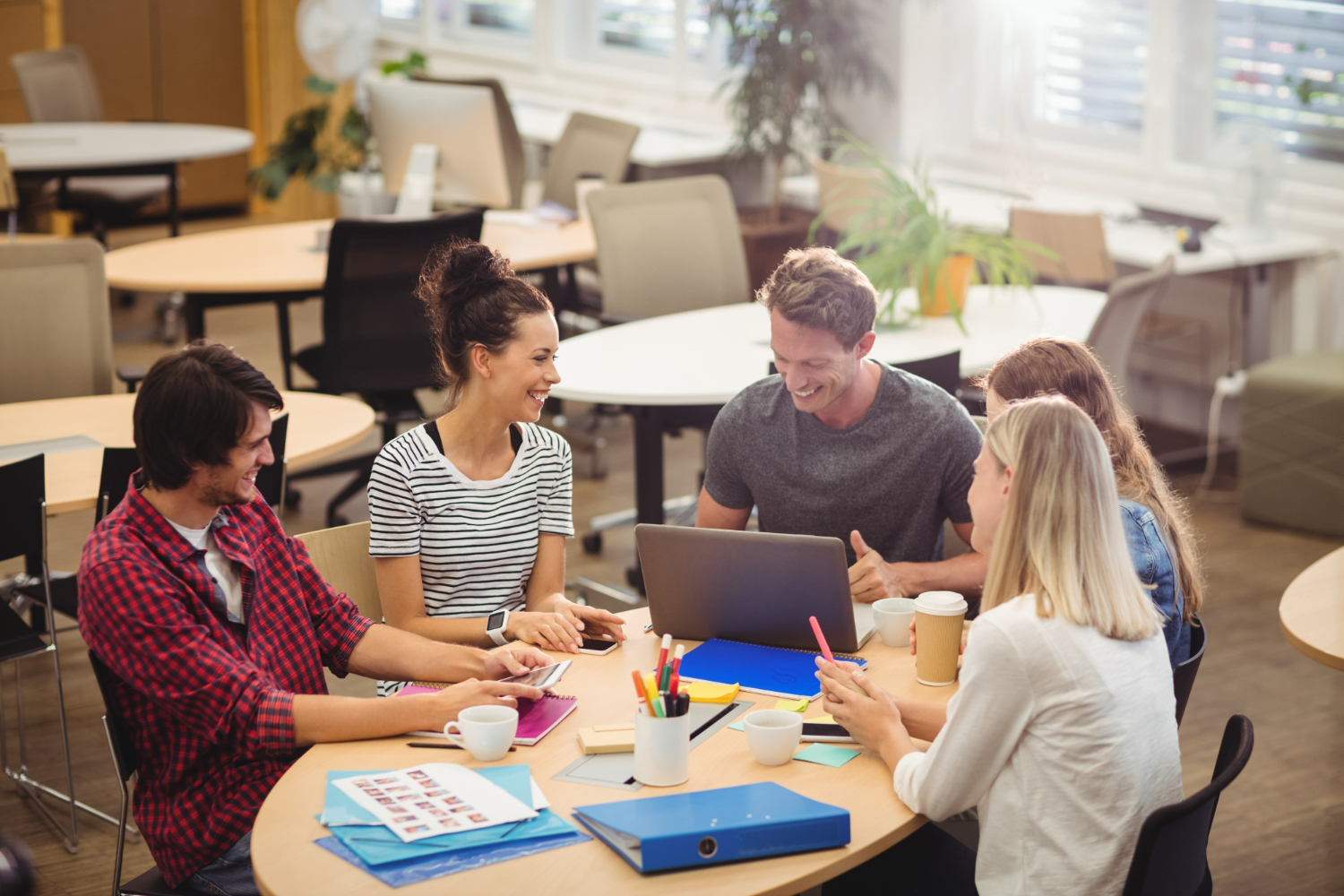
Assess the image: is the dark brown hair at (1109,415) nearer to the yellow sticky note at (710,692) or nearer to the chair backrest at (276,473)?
the yellow sticky note at (710,692)

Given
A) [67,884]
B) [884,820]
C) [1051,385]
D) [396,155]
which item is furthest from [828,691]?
[396,155]

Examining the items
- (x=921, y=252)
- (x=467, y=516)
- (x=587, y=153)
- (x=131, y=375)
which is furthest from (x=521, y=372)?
(x=587, y=153)

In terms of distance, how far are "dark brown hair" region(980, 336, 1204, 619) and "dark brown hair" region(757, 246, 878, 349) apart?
0.35 meters

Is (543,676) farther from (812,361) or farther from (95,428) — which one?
(95,428)

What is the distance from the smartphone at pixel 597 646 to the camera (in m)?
2.08

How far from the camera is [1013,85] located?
18.3 ft

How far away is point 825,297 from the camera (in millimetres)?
2357

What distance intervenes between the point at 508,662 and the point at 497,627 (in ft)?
0.72

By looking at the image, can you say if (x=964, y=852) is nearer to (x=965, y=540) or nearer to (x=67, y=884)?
(x=965, y=540)

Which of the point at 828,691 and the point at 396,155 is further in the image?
the point at 396,155

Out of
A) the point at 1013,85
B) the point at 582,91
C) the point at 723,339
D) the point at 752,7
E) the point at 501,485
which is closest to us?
the point at 501,485

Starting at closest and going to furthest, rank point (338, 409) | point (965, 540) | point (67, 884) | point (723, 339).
Answer: point (965, 540) < point (67, 884) < point (338, 409) < point (723, 339)

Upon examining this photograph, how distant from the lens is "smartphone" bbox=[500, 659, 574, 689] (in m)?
1.94

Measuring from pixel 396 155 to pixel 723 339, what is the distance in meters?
1.82
